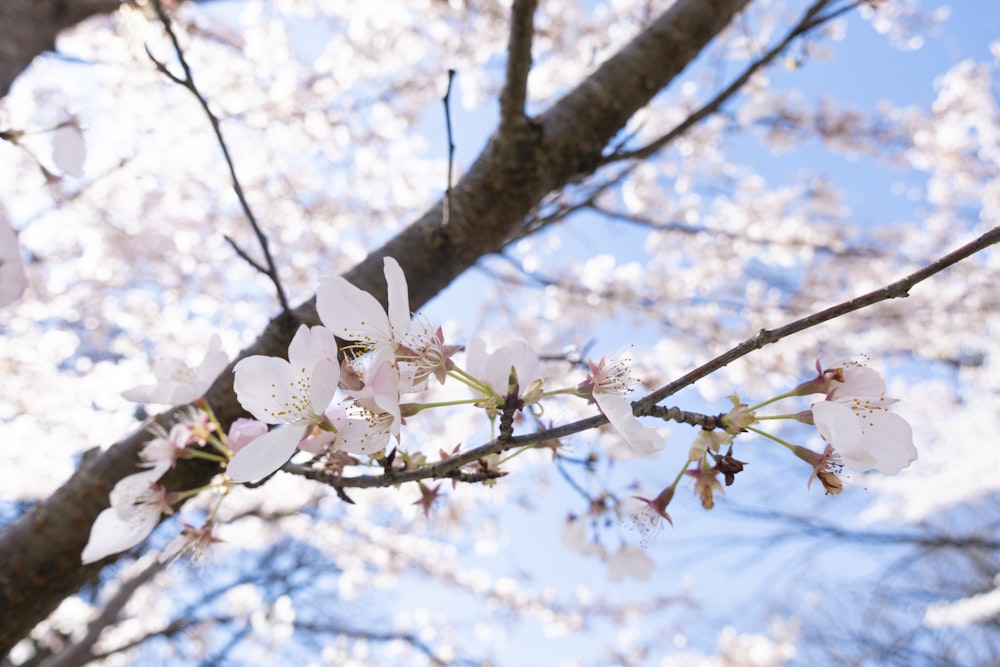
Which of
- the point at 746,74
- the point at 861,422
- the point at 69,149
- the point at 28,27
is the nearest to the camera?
the point at 861,422

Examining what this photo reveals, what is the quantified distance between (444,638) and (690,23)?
20.9 ft

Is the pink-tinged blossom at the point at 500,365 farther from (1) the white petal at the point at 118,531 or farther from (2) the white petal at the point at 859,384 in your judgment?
(1) the white petal at the point at 118,531

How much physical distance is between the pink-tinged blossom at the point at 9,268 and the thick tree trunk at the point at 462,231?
0.42 m

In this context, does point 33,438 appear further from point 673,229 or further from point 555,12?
point 555,12

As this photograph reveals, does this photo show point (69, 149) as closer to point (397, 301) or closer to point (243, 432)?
point (243, 432)

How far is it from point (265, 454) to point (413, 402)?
147 millimetres

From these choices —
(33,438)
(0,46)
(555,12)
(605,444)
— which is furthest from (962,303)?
(33,438)

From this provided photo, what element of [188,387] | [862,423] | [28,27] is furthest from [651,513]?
[28,27]

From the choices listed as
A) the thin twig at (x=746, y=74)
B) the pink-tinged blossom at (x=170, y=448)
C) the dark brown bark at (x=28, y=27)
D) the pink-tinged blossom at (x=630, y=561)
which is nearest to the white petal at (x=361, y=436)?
the pink-tinged blossom at (x=170, y=448)

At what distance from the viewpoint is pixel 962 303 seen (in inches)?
179

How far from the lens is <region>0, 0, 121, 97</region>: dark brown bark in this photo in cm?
192

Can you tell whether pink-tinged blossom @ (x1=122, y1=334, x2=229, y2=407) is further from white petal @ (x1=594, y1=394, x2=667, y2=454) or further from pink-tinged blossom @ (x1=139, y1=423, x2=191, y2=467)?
white petal @ (x1=594, y1=394, x2=667, y2=454)

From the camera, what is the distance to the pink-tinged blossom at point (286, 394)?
54 cm

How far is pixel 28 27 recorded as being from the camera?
6.59 feet
